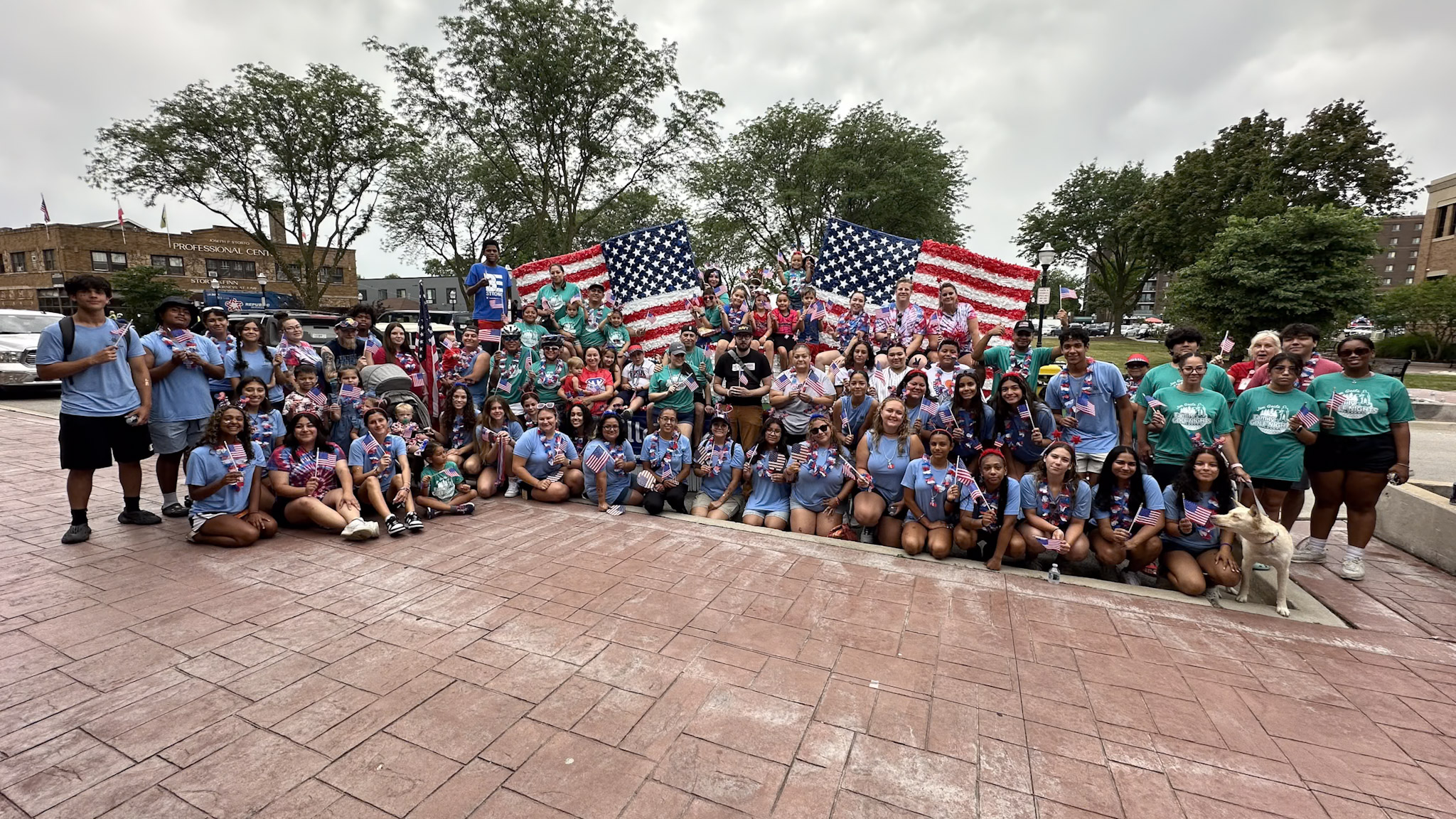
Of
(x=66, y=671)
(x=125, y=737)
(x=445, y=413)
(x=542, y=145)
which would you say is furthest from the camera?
(x=542, y=145)

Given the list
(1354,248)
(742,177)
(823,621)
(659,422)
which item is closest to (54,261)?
(742,177)

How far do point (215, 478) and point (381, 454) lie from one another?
1179mm

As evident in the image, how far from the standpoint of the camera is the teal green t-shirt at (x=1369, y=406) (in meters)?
4.64

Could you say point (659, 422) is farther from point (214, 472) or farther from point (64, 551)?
point (64, 551)

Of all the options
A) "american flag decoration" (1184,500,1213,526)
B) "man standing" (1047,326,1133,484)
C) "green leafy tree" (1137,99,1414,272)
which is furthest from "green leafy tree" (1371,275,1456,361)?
"american flag decoration" (1184,500,1213,526)

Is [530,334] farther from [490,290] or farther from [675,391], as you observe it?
[675,391]

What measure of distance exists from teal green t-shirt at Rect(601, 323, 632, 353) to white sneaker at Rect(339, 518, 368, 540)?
3.79m

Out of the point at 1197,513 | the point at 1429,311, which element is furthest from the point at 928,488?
the point at 1429,311

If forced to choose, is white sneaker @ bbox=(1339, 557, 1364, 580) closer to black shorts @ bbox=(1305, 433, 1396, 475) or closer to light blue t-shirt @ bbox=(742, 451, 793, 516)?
black shorts @ bbox=(1305, 433, 1396, 475)

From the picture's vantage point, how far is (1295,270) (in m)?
16.8

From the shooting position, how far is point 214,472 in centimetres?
482

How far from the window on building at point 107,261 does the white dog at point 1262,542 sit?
6078cm

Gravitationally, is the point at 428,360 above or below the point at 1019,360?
below

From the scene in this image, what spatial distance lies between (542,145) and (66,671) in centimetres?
2062
